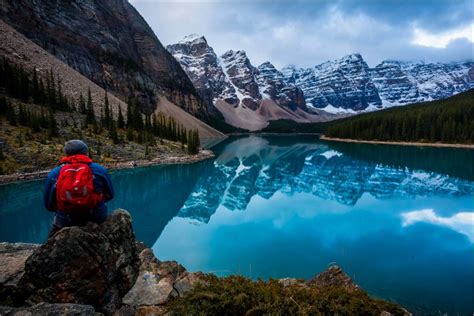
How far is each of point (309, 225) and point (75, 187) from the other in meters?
17.4

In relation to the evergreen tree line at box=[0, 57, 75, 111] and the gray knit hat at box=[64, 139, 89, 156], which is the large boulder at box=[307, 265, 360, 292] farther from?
the evergreen tree line at box=[0, 57, 75, 111]

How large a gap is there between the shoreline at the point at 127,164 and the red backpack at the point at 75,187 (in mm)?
31707

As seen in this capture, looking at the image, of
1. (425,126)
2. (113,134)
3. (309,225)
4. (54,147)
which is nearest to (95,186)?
(309,225)

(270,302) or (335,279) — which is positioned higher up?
(270,302)

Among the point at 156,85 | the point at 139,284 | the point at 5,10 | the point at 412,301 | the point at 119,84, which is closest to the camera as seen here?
the point at 139,284

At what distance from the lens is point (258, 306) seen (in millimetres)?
4188

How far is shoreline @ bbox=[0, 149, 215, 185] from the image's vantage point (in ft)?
96.8

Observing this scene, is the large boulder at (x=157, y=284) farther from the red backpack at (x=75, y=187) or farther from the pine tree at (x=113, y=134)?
the pine tree at (x=113, y=134)

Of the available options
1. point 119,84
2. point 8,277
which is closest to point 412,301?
point 8,277

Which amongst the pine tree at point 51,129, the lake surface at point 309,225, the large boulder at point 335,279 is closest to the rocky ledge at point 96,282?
the large boulder at point 335,279

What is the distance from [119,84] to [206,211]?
350 ft

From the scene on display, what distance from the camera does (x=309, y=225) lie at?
19422 mm

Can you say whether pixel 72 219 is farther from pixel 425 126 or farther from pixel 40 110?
pixel 425 126

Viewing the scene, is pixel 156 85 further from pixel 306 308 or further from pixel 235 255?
→ pixel 306 308
